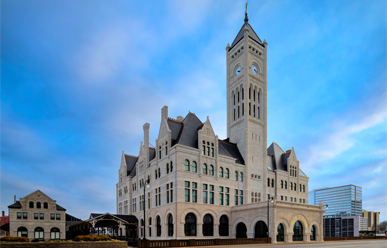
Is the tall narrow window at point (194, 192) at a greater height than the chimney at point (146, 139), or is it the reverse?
the chimney at point (146, 139)

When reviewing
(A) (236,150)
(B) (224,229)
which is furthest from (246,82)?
(B) (224,229)

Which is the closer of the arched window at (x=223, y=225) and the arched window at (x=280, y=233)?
the arched window at (x=280, y=233)

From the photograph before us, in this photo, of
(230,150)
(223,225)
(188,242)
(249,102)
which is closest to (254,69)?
(249,102)

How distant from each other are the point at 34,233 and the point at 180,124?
40.1m

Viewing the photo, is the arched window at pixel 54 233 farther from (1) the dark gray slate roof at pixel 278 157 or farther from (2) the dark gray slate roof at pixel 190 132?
(1) the dark gray slate roof at pixel 278 157

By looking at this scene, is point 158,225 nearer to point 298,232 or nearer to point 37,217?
point 298,232

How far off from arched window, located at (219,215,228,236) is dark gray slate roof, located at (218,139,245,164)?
10601 mm

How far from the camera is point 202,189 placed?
45094 millimetres

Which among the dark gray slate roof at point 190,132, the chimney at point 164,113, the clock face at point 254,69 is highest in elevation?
the clock face at point 254,69

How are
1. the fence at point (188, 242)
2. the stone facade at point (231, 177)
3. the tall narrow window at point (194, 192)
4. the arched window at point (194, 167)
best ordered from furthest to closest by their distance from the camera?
the arched window at point (194, 167) < the tall narrow window at point (194, 192) < the stone facade at point (231, 177) < the fence at point (188, 242)

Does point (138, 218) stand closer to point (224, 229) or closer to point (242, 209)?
point (224, 229)

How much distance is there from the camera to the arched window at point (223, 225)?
46.1 metres

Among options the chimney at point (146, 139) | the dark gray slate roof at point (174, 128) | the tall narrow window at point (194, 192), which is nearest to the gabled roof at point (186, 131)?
the dark gray slate roof at point (174, 128)

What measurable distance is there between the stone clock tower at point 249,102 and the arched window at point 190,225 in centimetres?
1223
